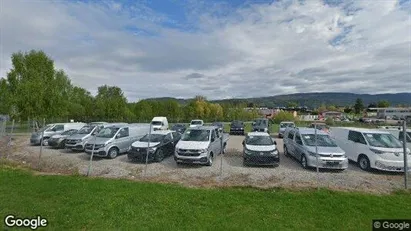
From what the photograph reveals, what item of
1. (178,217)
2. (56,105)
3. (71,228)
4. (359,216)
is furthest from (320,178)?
(56,105)

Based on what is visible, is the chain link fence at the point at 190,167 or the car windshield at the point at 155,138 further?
the car windshield at the point at 155,138

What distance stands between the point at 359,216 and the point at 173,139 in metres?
10.5

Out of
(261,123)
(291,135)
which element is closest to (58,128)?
(291,135)

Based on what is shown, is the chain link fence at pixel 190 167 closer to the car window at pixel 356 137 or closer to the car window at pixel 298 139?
the car window at pixel 298 139

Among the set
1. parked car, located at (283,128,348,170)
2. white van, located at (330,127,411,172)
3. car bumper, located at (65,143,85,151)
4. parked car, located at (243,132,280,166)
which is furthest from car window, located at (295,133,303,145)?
car bumper, located at (65,143,85,151)

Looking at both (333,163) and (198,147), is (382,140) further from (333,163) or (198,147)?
(198,147)

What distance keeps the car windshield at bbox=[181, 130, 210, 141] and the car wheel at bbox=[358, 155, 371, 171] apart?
22.9ft

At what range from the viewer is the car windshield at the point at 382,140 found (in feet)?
36.5

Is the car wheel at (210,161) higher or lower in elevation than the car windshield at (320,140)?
lower

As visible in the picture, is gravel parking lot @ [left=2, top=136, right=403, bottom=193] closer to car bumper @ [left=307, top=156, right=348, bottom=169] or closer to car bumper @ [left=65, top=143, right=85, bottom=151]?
car bumper @ [left=307, top=156, right=348, bottom=169]

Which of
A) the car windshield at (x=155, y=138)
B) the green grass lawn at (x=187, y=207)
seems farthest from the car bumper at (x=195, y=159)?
the green grass lawn at (x=187, y=207)

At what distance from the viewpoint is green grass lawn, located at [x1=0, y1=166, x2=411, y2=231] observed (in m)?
5.38

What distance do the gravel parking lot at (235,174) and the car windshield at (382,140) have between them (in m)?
1.23

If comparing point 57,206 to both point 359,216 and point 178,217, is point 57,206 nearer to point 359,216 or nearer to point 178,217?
point 178,217
